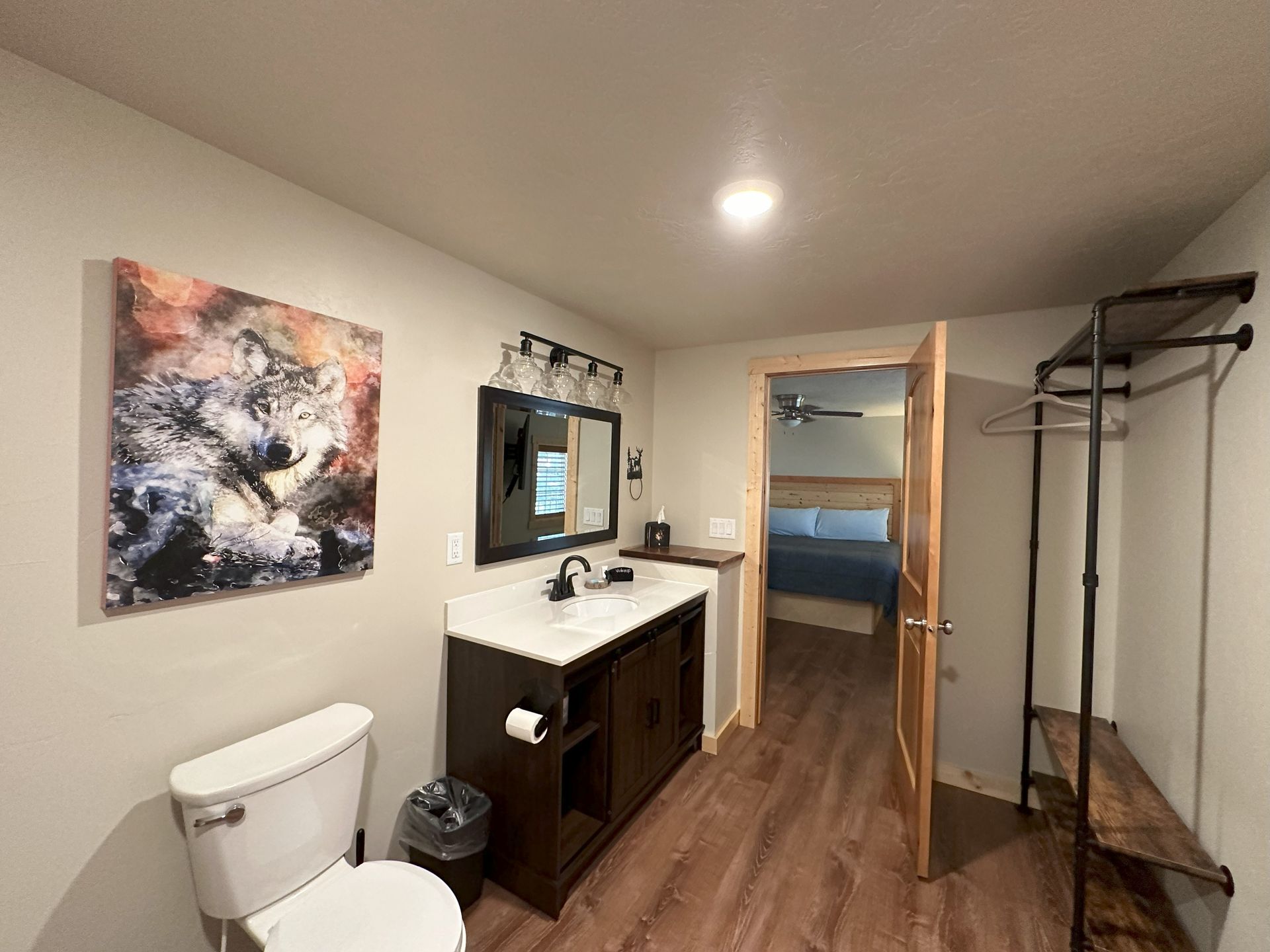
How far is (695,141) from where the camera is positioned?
47.8 inches

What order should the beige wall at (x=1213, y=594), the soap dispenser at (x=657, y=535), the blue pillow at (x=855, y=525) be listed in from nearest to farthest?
the beige wall at (x=1213, y=594) → the soap dispenser at (x=657, y=535) → the blue pillow at (x=855, y=525)

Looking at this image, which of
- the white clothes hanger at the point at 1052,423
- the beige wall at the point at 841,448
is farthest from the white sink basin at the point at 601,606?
the beige wall at the point at 841,448

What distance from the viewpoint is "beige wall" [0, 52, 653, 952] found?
→ 3.43ft

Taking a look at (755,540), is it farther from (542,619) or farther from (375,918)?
(375,918)

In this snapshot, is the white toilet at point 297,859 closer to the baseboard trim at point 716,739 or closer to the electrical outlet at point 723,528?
the baseboard trim at point 716,739

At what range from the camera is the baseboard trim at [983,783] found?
2.39 metres

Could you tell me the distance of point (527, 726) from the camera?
1651 millimetres

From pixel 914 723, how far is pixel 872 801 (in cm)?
61

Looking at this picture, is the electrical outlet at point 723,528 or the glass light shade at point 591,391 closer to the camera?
the glass light shade at point 591,391

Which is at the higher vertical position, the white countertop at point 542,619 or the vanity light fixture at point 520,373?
the vanity light fixture at point 520,373

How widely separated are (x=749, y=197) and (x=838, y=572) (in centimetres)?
404

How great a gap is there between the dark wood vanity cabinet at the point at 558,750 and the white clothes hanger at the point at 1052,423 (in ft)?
5.97

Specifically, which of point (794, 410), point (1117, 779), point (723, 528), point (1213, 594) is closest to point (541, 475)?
point (723, 528)

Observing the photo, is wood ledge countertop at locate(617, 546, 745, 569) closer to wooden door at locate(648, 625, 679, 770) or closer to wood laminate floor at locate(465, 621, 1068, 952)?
wooden door at locate(648, 625, 679, 770)
